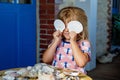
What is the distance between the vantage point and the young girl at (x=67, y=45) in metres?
2.60

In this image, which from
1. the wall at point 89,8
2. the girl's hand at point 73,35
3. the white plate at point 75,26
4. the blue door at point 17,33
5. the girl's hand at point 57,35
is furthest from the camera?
the wall at point 89,8

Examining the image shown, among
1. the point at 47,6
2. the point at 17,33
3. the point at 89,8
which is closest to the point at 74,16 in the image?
the point at 17,33

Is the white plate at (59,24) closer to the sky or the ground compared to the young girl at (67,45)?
closer to the sky

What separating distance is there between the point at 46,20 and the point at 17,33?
0.63 m

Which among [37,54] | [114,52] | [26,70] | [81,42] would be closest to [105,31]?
[114,52]

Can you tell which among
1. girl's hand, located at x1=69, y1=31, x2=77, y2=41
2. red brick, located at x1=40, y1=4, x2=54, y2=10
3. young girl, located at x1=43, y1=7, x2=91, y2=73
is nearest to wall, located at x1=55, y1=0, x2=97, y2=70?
red brick, located at x1=40, y1=4, x2=54, y2=10

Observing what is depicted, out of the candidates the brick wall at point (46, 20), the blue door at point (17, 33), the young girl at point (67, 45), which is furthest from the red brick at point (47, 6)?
the young girl at point (67, 45)

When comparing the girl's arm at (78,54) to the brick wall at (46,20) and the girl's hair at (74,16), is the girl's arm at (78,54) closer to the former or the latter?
the girl's hair at (74,16)

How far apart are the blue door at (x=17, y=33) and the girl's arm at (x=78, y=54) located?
211 centimetres

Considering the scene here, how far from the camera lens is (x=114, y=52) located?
8539mm

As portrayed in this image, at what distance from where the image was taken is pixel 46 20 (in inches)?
202

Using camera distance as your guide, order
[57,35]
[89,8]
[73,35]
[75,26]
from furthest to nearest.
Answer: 1. [89,8]
2. [57,35]
3. [73,35]
4. [75,26]

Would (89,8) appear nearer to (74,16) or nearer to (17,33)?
(17,33)

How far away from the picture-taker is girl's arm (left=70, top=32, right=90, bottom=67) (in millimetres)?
2500
